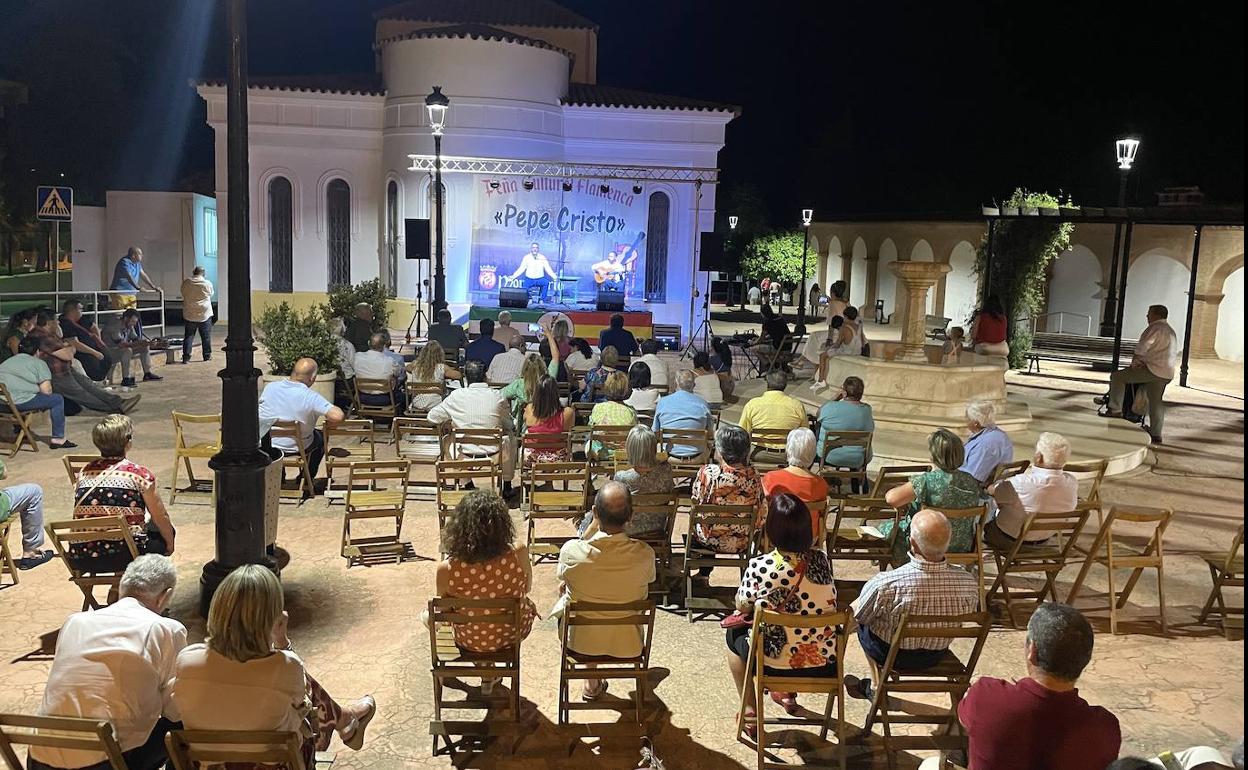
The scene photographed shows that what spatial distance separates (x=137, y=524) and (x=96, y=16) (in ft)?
150

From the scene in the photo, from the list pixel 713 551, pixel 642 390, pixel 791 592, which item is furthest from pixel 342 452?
pixel 791 592

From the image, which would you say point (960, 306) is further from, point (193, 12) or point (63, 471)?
point (193, 12)

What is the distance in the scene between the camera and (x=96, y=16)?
142ft

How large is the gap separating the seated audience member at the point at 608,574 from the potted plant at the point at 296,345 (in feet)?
21.8

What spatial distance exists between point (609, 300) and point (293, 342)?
10.2 metres

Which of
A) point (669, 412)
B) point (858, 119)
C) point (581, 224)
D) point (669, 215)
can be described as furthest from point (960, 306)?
point (858, 119)

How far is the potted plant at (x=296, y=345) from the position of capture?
10.9 m

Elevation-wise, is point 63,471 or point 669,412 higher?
point 669,412

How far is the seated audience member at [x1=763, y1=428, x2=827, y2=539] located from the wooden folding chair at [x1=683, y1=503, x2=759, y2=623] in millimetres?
232

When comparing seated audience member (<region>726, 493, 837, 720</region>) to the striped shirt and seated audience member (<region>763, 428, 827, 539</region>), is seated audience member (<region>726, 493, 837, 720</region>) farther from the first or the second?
seated audience member (<region>763, 428, 827, 539</region>)

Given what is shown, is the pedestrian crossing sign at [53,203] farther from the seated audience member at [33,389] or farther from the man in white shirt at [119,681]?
the man in white shirt at [119,681]

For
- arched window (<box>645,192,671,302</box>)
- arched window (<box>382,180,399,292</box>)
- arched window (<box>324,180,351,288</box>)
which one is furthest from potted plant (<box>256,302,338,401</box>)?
arched window (<box>645,192,671,302</box>)

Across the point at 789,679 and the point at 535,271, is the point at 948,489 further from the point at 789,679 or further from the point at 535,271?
the point at 535,271

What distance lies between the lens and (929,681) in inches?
178
